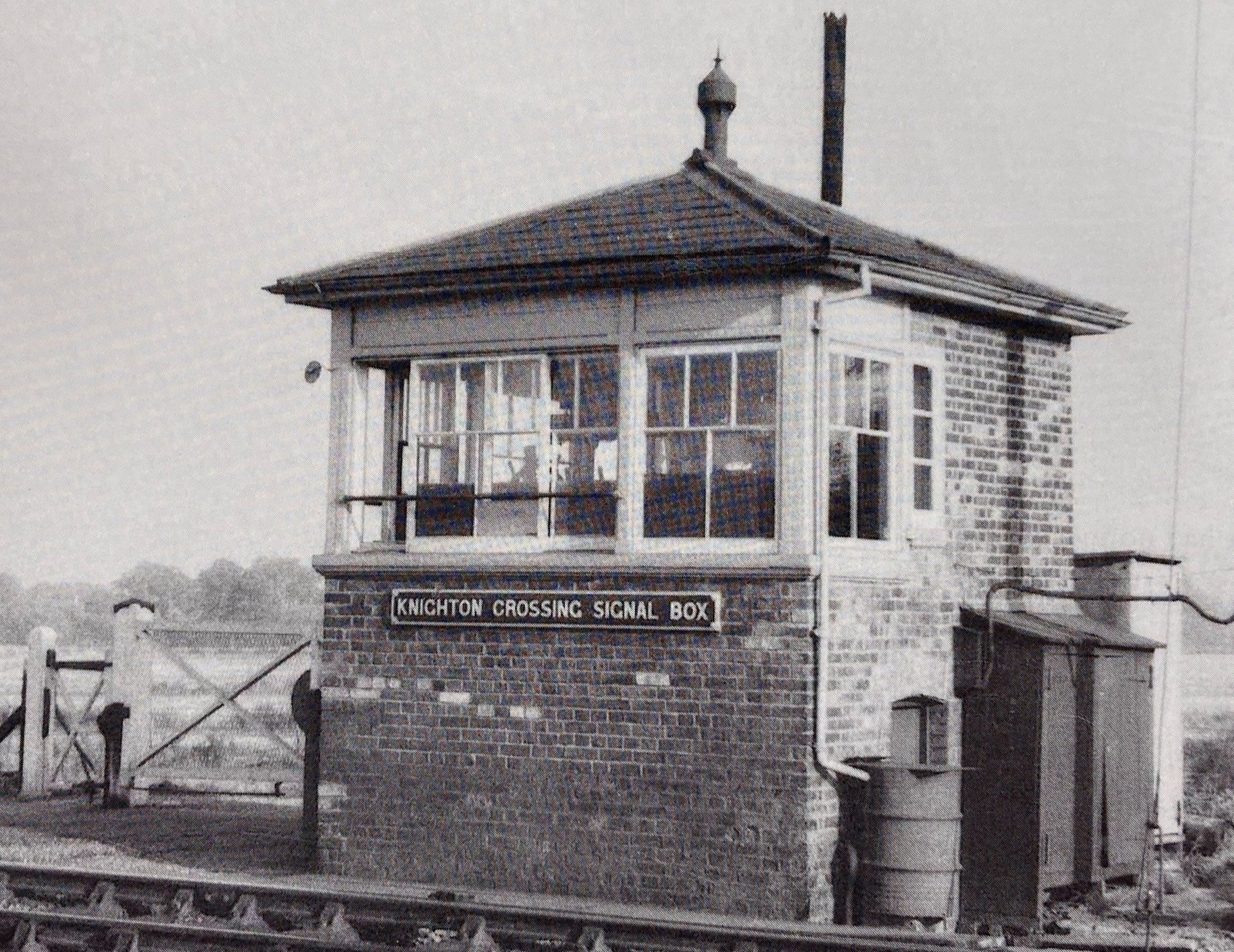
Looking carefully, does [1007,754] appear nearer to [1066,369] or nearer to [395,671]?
[1066,369]

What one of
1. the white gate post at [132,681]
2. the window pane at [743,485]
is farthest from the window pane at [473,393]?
the white gate post at [132,681]

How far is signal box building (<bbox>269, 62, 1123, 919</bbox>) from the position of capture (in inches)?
500

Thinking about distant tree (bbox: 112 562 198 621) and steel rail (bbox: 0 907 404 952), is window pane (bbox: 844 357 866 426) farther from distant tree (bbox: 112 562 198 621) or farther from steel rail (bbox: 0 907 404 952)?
distant tree (bbox: 112 562 198 621)

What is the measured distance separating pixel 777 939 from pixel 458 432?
5.48m

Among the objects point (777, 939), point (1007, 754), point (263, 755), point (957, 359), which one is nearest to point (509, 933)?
point (777, 939)

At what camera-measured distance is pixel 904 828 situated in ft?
40.4

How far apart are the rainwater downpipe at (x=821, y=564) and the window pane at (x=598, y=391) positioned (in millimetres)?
1651

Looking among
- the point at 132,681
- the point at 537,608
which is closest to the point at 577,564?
the point at 537,608

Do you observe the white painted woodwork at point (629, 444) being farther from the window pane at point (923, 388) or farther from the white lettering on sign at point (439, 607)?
the window pane at point (923, 388)

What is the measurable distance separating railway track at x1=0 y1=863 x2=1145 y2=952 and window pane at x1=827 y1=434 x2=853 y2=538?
3.00 m

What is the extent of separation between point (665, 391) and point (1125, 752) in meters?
4.65

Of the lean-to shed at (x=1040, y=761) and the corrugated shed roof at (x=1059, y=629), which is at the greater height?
the corrugated shed roof at (x=1059, y=629)

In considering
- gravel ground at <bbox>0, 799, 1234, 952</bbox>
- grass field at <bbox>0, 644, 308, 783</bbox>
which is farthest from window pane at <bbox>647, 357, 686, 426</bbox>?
grass field at <bbox>0, 644, 308, 783</bbox>

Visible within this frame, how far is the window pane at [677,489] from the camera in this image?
1322cm
